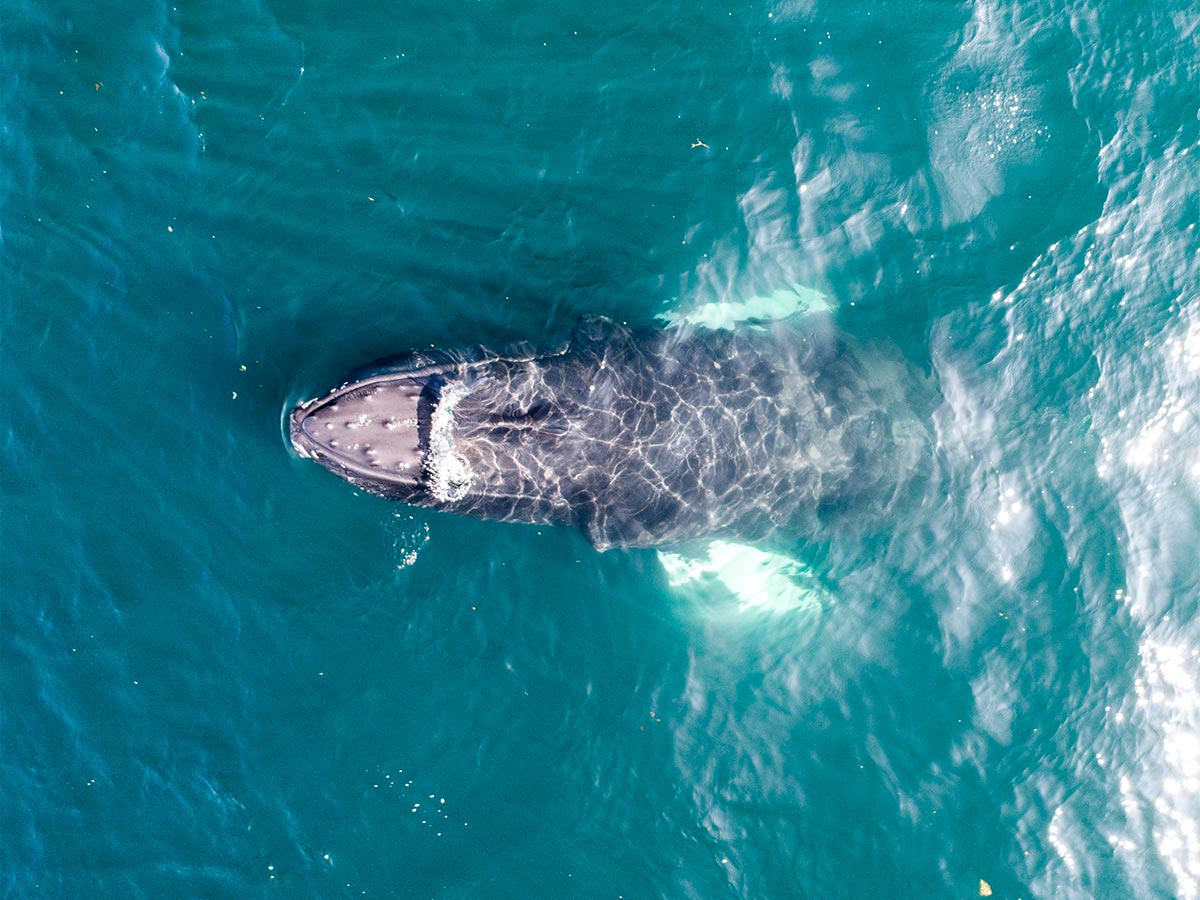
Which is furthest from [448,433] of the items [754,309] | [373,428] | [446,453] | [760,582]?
[760,582]

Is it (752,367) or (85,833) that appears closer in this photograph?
(752,367)

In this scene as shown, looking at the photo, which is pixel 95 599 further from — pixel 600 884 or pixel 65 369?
pixel 600 884

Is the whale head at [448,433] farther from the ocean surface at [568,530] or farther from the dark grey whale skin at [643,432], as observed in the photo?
the ocean surface at [568,530]

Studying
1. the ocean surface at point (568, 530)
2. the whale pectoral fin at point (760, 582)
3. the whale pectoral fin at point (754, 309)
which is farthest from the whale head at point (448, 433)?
the whale pectoral fin at point (760, 582)

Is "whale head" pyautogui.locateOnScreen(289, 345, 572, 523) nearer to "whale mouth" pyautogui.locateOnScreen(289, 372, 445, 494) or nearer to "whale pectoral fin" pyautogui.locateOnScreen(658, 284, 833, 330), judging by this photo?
"whale mouth" pyautogui.locateOnScreen(289, 372, 445, 494)

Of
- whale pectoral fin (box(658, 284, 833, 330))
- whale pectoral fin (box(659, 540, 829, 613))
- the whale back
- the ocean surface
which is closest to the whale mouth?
the whale back

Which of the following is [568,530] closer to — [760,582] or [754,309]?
[760,582]

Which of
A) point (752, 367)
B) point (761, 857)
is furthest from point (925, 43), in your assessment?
point (761, 857)
